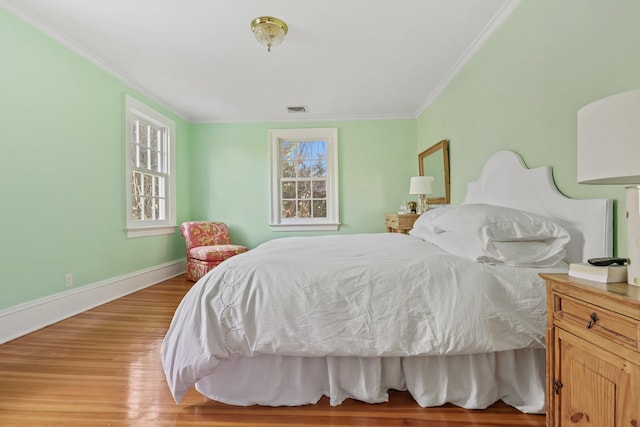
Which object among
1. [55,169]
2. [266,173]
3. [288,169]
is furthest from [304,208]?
[55,169]

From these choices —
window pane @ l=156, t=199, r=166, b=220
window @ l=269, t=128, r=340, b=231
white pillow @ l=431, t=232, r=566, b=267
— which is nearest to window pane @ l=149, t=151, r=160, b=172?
window pane @ l=156, t=199, r=166, b=220

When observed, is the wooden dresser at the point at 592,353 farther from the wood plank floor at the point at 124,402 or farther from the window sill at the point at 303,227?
the window sill at the point at 303,227

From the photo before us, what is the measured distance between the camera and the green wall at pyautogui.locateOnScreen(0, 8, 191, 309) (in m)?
2.25

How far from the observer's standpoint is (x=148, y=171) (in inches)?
155

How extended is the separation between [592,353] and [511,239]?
67cm

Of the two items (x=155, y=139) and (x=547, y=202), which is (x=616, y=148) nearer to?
(x=547, y=202)

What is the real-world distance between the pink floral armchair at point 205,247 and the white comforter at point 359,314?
2.50 meters

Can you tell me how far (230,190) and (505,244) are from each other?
412 cm

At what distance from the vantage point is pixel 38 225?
8.04 ft

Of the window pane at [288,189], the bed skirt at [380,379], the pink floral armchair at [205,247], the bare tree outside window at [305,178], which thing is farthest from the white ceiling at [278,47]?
the bed skirt at [380,379]

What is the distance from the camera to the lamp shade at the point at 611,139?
2.63 feet

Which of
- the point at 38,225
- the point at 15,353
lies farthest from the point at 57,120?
the point at 15,353

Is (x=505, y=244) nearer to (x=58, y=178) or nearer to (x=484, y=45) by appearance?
(x=484, y=45)

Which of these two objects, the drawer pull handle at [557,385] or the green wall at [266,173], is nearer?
the drawer pull handle at [557,385]
